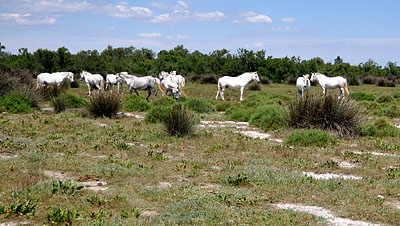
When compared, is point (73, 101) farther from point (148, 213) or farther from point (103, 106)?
point (148, 213)

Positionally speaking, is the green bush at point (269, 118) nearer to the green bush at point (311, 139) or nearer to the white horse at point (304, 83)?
the green bush at point (311, 139)

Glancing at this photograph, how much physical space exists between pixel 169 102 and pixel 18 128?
8.10 metres

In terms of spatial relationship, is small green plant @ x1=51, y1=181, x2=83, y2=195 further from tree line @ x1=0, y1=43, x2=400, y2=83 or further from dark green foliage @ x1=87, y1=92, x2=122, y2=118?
tree line @ x1=0, y1=43, x2=400, y2=83

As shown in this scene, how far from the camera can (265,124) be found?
14352 millimetres

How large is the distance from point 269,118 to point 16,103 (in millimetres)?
9830

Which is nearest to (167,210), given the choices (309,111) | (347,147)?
(347,147)

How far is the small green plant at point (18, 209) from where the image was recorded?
5812mm

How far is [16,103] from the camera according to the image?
17828 mm

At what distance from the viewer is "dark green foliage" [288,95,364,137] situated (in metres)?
12.8

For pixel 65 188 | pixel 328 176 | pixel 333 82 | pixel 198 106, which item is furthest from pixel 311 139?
pixel 333 82

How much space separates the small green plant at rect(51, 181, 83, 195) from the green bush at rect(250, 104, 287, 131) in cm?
815

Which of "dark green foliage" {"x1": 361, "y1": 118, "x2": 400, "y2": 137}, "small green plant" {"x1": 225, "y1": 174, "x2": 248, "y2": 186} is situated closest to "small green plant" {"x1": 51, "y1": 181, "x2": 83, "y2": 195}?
"small green plant" {"x1": 225, "y1": 174, "x2": 248, "y2": 186}

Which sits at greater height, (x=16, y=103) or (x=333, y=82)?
(x=333, y=82)

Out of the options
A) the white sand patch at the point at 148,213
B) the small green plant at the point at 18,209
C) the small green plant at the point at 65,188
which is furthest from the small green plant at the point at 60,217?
the small green plant at the point at 65,188
